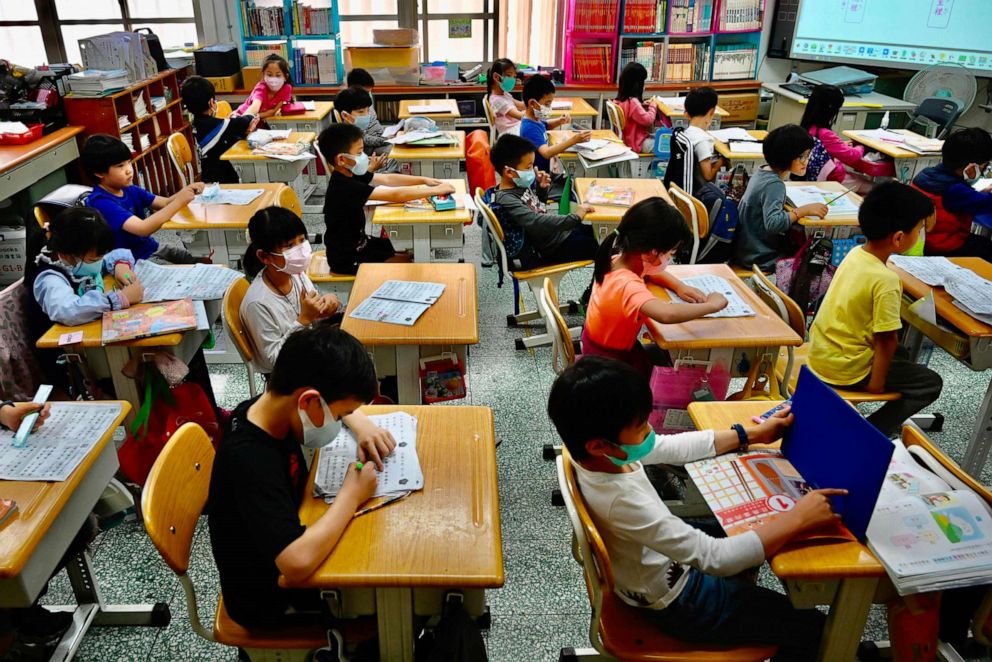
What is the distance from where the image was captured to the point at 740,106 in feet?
24.4

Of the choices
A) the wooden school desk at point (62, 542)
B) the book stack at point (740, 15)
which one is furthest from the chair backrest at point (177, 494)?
the book stack at point (740, 15)

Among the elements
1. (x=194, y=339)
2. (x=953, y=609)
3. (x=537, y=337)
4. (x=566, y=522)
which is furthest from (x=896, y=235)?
(x=194, y=339)

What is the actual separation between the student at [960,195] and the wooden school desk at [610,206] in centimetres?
137

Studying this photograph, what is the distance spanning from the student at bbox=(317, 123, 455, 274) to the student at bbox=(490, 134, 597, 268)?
0.99ft

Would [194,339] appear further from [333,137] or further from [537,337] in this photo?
[537,337]

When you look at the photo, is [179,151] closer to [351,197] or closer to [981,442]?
[351,197]

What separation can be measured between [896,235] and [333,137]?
247cm

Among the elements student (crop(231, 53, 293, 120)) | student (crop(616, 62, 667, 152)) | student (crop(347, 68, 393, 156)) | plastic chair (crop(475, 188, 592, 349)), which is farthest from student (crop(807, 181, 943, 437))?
student (crop(231, 53, 293, 120))

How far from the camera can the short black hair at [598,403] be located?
4.55ft

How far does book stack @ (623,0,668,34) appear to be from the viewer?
698 centimetres

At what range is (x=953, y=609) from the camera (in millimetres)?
1767

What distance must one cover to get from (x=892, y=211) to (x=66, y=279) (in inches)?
108

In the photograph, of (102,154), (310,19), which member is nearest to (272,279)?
(102,154)

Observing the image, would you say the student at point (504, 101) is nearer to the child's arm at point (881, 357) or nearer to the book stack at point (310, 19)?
the book stack at point (310, 19)
